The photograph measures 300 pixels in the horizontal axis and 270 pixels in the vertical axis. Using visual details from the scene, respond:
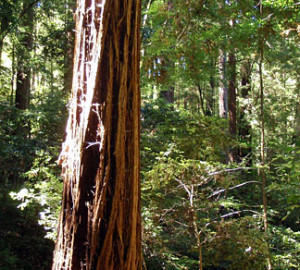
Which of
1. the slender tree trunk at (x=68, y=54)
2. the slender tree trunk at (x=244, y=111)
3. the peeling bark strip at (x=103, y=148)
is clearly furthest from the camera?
the slender tree trunk at (x=244, y=111)

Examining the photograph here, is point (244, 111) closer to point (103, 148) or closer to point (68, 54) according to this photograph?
point (68, 54)

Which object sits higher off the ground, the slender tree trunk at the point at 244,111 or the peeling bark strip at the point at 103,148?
the slender tree trunk at the point at 244,111

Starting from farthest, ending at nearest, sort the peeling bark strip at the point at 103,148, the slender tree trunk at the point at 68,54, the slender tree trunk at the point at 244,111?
the slender tree trunk at the point at 244,111 < the slender tree trunk at the point at 68,54 < the peeling bark strip at the point at 103,148

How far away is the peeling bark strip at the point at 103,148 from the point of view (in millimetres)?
1905

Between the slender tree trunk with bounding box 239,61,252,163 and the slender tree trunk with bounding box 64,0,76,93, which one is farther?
the slender tree trunk with bounding box 239,61,252,163

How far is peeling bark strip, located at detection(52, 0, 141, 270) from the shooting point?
1905 millimetres

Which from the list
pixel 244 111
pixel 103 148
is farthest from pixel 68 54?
pixel 103 148

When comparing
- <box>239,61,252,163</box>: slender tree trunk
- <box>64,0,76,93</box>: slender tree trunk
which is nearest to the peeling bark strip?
<box>64,0,76,93</box>: slender tree trunk

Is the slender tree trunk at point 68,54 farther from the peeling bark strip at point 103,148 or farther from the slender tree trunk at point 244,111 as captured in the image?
the peeling bark strip at point 103,148

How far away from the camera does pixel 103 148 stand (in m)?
1.96

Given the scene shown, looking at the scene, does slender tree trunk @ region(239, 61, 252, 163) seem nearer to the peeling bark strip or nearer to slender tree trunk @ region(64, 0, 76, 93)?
slender tree trunk @ region(64, 0, 76, 93)

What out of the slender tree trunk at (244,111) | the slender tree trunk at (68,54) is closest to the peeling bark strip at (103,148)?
the slender tree trunk at (68,54)

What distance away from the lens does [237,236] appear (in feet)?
13.9

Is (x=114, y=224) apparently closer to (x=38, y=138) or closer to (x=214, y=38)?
(x=214, y=38)
